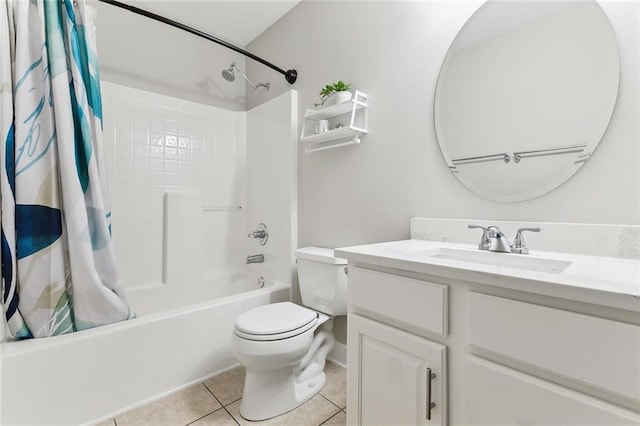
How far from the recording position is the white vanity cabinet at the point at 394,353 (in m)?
0.77

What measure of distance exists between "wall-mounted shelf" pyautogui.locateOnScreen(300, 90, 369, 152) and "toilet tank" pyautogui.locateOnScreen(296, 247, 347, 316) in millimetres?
641

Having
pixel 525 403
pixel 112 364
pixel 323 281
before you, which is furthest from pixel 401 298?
pixel 112 364

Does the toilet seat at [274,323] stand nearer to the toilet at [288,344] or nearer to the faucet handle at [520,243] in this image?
the toilet at [288,344]

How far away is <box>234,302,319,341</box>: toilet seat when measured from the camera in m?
1.24

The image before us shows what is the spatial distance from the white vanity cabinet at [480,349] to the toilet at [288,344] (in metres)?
0.38

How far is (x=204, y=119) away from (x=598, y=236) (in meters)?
2.47

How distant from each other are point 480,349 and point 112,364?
4.84 ft

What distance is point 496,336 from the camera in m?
0.67

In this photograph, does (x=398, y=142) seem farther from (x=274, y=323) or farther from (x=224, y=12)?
(x=224, y=12)

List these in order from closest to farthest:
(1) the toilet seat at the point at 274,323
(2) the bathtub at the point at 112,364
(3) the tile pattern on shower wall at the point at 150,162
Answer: (2) the bathtub at the point at 112,364
(1) the toilet seat at the point at 274,323
(3) the tile pattern on shower wall at the point at 150,162

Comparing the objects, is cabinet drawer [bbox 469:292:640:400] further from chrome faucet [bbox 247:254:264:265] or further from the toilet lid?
chrome faucet [bbox 247:254:264:265]

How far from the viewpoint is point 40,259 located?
122 centimetres

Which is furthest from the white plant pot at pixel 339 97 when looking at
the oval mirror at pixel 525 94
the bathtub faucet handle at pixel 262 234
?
the bathtub faucet handle at pixel 262 234

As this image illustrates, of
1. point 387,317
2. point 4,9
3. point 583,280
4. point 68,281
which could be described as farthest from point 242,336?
point 4,9
